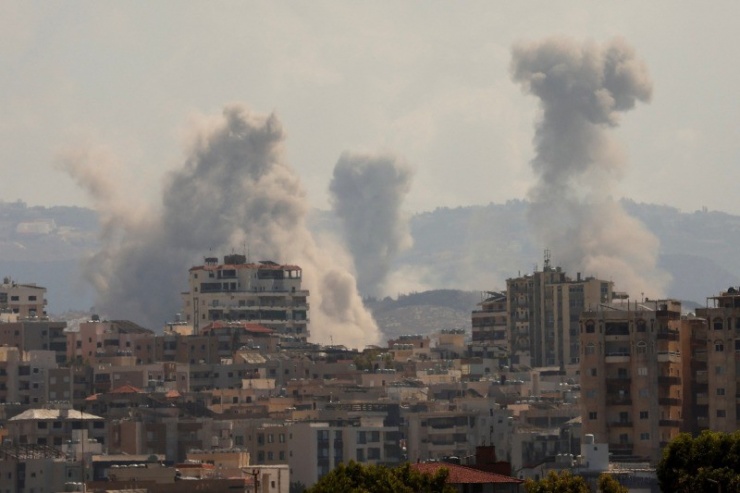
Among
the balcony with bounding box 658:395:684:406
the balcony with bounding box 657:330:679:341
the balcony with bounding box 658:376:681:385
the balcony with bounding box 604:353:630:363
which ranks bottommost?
the balcony with bounding box 658:395:684:406

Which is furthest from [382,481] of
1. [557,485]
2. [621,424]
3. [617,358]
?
[617,358]

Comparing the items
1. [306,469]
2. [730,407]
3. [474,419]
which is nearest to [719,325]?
[730,407]

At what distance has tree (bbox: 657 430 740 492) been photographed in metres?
105

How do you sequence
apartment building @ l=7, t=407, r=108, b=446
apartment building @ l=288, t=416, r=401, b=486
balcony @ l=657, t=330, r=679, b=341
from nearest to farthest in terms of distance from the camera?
1. balcony @ l=657, t=330, r=679, b=341
2. apartment building @ l=288, t=416, r=401, b=486
3. apartment building @ l=7, t=407, r=108, b=446

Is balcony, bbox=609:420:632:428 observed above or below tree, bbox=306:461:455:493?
above

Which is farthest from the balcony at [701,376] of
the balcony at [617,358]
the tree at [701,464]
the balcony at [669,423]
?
the tree at [701,464]

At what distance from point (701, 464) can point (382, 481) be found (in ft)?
47.2

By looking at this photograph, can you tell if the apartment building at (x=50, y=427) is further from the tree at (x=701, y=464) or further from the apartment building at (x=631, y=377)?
the tree at (x=701, y=464)

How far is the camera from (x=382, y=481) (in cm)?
9769

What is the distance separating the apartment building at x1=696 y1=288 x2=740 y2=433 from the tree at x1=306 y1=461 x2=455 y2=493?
5527 cm

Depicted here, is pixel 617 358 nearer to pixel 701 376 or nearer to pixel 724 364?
pixel 701 376

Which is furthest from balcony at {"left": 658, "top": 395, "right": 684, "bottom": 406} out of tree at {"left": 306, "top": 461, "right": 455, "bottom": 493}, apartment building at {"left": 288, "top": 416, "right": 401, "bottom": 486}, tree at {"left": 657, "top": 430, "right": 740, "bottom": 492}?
tree at {"left": 306, "top": 461, "right": 455, "bottom": 493}

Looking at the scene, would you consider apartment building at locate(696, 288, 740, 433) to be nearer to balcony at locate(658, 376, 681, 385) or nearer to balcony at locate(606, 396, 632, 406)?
balcony at locate(658, 376, 681, 385)

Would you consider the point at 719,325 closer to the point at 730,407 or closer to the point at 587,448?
the point at 730,407
